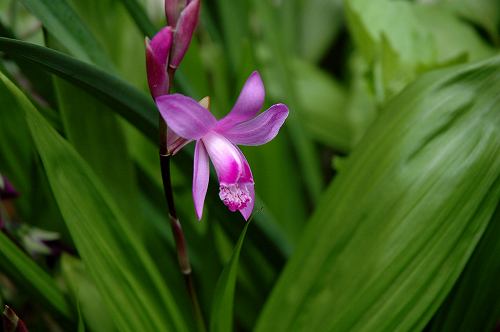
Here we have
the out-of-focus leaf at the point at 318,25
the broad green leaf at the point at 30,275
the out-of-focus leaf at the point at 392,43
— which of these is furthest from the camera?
the out-of-focus leaf at the point at 318,25

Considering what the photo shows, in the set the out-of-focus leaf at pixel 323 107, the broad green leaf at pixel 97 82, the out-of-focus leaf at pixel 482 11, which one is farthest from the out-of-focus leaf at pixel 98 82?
the out-of-focus leaf at pixel 482 11

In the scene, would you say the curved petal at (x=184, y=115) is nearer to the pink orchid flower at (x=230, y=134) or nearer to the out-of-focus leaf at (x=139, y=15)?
the pink orchid flower at (x=230, y=134)

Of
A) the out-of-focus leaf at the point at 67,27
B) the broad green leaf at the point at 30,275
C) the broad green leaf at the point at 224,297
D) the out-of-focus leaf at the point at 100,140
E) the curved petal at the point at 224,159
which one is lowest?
the broad green leaf at the point at 224,297

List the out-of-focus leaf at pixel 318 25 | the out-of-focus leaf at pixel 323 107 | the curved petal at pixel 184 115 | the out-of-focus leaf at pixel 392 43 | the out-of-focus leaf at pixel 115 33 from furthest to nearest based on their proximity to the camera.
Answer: the out-of-focus leaf at pixel 318 25, the out-of-focus leaf at pixel 323 107, the out-of-focus leaf at pixel 392 43, the out-of-focus leaf at pixel 115 33, the curved petal at pixel 184 115

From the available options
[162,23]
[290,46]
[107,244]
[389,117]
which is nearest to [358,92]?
[290,46]

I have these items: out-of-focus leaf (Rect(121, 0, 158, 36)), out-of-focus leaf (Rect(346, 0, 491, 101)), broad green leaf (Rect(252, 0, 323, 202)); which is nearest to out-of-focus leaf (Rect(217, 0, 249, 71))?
broad green leaf (Rect(252, 0, 323, 202))

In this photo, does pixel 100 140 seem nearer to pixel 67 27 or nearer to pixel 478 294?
pixel 67 27
